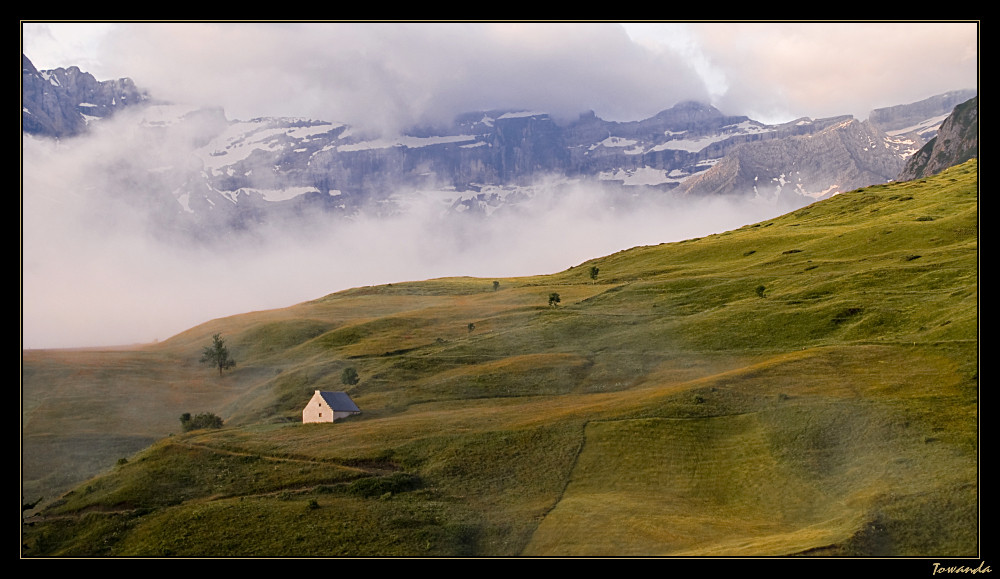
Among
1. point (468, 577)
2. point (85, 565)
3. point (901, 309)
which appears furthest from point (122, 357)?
point (901, 309)

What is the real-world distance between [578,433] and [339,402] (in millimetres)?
36532

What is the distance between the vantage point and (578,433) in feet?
286

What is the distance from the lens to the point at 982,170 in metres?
56.9

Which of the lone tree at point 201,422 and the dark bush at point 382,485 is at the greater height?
the lone tree at point 201,422

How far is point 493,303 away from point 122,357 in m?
78.0

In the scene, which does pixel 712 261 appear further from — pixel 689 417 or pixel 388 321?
pixel 689 417

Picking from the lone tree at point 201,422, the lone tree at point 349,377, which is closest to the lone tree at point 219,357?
the lone tree at point 201,422

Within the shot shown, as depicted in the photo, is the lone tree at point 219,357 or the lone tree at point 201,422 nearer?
the lone tree at point 201,422

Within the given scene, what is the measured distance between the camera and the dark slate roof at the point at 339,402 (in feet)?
347

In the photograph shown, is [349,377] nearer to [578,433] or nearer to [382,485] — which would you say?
[382,485]

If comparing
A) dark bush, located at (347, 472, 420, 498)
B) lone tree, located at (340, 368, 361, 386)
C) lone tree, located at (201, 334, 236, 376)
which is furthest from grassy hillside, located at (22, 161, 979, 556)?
lone tree, located at (201, 334, 236, 376)

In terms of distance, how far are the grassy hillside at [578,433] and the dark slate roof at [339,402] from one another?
2.23 m

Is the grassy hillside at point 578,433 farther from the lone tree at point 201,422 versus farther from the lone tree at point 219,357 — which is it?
the lone tree at point 201,422

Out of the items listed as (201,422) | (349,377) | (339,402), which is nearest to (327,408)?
(339,402)
